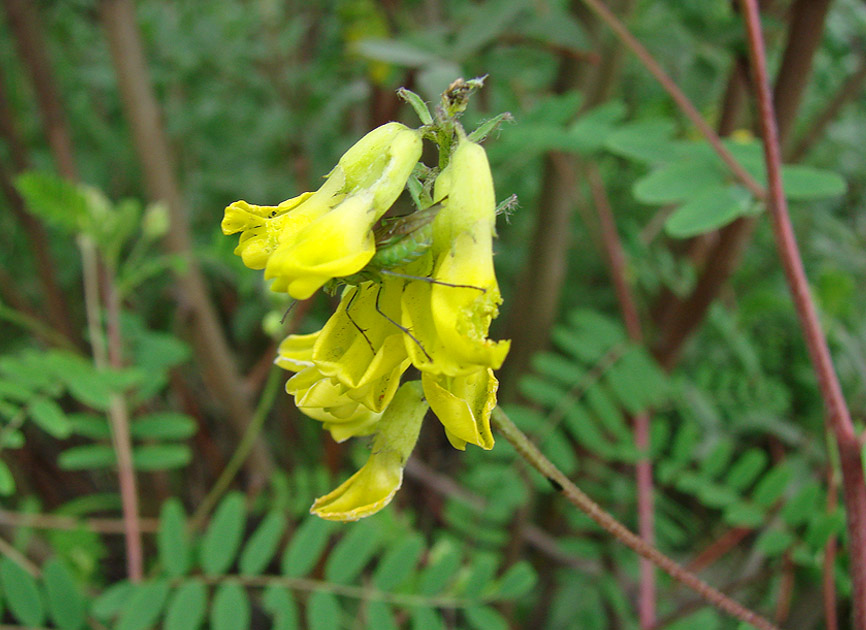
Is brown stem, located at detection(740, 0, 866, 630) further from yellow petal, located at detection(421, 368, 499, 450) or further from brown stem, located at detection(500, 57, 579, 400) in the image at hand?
brown stem, located at detection(500, 57, 579, 400)

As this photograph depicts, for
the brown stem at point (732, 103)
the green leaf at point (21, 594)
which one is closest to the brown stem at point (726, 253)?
→ the brown stem at point (732, 103)

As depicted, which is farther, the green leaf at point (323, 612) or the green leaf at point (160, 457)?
the green leaf at point (160, 457)

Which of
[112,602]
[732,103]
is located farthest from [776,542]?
[112,602]

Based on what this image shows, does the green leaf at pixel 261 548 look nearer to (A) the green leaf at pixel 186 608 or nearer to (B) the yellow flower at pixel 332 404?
(A) the green leaf at pixel 186 608

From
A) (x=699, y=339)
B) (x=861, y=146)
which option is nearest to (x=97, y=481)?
(x=699, y=339)

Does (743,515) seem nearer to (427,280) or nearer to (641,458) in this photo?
(641,458)

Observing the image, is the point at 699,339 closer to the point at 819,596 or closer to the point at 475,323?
the point at 819,596
